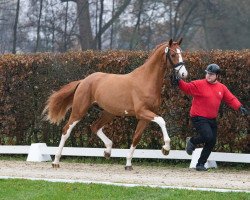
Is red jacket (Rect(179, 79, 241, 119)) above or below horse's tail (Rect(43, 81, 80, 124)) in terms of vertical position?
above

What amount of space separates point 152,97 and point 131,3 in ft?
58.5

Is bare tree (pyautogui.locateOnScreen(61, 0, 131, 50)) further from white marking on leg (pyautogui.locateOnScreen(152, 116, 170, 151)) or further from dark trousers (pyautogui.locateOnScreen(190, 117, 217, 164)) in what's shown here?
white marking on leg (pyautogui.locateOnScreen(152, 116, 170, 151))

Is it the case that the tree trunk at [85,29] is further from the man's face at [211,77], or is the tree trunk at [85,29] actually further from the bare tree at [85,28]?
the man's face at [211,77]

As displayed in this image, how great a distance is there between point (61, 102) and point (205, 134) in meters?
2.86

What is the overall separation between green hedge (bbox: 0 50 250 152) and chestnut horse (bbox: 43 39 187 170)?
861 mm

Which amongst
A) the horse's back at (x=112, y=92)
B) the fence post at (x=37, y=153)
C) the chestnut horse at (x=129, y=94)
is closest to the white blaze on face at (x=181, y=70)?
the chestnut horse at (x=129, y=94)

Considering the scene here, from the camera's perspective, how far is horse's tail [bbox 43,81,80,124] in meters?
11.9

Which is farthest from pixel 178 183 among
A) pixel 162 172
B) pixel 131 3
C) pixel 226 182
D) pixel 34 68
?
pixel 131 3

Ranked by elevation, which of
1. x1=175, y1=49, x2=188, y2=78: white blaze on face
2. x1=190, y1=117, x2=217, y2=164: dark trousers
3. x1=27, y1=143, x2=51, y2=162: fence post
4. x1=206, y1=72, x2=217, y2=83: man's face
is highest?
x1=175, y1=49, x2=188, y2=78: white blaze on face

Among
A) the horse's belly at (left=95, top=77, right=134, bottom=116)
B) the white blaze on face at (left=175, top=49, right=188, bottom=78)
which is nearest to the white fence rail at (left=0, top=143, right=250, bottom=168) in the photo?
the horse's belly at (left=95, top=77, right=134, bottom=116)

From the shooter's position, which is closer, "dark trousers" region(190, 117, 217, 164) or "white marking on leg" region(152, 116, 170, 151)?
"white marking on leg" region(152, 116, 170, 151)

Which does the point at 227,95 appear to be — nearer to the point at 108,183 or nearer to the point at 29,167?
the point at 108,183

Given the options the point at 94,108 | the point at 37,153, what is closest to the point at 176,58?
the point at 94,108

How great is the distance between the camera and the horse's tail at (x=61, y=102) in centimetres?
1188
